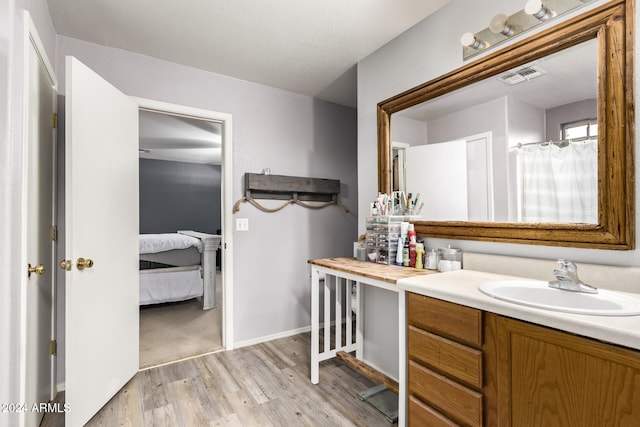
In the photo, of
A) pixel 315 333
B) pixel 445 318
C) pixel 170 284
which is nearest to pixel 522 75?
pixel 445 318

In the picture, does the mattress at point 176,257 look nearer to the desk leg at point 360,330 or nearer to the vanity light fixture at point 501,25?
the desk leg at point 360,330

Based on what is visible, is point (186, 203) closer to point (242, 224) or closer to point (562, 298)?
point (242, 224)

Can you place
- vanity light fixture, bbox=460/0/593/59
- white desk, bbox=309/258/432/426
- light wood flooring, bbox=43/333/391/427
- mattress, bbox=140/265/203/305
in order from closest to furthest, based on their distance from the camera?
vanity light fixture, bbox=460/0/593/59 < white desk, bbox=309/258/432/426 < light wood flooring, bbox=43/333/391/427 < mattress, bbox=140/265/203/305

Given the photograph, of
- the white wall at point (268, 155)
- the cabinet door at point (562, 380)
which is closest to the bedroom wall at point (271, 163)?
the white wall at point (268, 155)

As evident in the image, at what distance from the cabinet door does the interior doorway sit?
2174 millimetres

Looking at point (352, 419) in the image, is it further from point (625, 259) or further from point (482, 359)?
point (625, 259)

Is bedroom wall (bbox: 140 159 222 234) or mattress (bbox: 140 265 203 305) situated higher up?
bedroom wall (bbox: 140 159 222 234)

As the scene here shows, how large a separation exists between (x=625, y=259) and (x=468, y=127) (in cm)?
92

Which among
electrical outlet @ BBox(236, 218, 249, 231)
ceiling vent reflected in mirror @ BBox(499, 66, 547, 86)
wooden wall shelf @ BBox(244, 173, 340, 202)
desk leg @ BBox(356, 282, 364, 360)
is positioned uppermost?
ceiling vent reflected in mirror @ BBox(499, 66, 547, 86)

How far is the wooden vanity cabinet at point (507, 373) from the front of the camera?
818 mm

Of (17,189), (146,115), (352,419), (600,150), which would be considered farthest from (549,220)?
(146,115)

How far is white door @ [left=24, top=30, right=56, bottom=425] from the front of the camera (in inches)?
56.5

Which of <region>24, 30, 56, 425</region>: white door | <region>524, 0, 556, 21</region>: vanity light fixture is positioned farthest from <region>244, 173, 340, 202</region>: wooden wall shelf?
<region>524, 0, 556, 21</region>: vanity light fixture

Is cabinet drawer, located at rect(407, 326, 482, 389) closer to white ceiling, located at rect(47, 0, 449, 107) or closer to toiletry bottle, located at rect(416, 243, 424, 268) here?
toiletry bottle, located at rect(416, 243, 424, 268)
